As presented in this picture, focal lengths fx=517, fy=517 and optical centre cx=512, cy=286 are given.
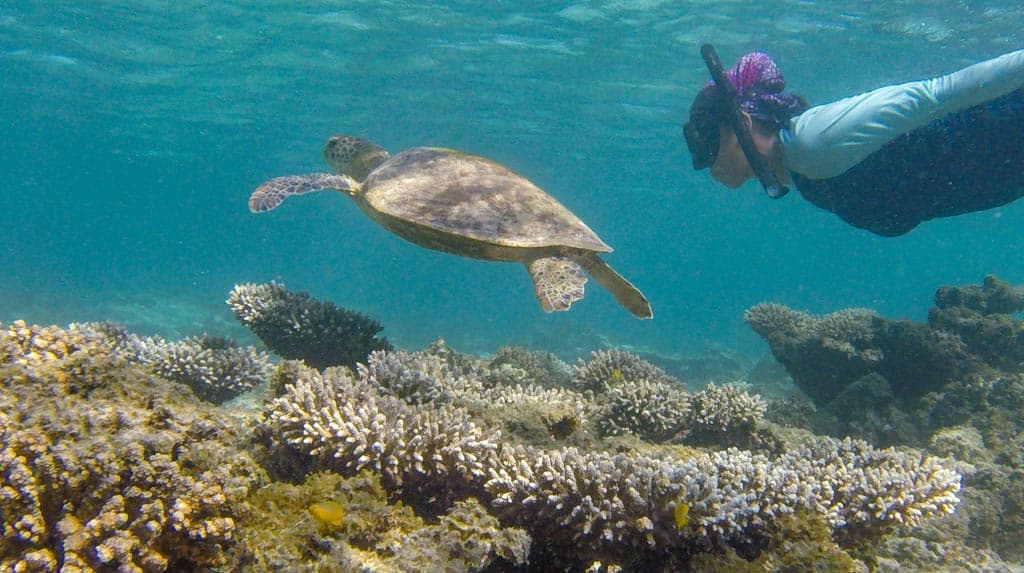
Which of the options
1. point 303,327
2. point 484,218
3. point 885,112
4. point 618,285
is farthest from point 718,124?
point 303,327

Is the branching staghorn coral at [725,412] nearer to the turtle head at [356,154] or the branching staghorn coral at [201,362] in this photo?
the branching staghorn coral at [201,362]

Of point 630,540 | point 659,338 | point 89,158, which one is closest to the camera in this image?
point 630,540

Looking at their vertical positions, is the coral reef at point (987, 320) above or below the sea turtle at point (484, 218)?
above

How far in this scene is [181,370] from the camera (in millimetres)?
5121

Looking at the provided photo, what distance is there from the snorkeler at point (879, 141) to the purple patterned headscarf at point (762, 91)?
0.5 inches

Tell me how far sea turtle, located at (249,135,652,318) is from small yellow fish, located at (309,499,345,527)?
269 centimetres

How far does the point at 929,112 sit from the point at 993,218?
74.1 metres

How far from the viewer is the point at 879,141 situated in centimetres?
495

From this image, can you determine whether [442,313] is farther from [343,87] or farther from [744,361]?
[744,361]

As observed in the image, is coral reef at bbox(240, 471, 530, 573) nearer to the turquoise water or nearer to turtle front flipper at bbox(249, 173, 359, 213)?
turtle front flipper at bbox(249, 173, 359, 213)

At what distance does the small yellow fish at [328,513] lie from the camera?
228 centimetres

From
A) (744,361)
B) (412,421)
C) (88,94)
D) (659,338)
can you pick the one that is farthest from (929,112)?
(88,94)

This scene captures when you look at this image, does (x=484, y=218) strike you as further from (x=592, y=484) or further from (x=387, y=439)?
(x=592, y=484)

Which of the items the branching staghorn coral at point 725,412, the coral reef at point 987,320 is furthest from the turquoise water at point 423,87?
the branching staghorn coral at point 725,412
